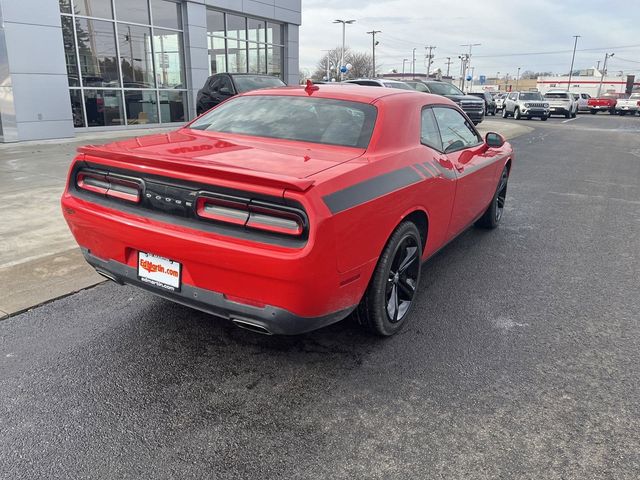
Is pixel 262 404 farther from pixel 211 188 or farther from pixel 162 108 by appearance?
pixel 162 108

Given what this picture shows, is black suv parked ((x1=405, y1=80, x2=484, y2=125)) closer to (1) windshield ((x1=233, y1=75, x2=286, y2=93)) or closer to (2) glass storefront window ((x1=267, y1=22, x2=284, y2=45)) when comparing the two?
(2) glass storefront window ((x1=267, y1=22, x2=284, y2=45))

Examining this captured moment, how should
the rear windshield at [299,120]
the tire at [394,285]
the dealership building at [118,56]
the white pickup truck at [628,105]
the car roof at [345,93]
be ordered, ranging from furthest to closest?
the white pickup truck at [628,105] < the dealership building at [118,56] < the car roof at [345,93] < the rear windshield at [299,120] < the tire at [394,285]

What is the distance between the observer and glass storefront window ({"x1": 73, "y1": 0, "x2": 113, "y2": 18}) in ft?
44.3

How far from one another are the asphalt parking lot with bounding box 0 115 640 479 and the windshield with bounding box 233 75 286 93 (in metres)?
9.19

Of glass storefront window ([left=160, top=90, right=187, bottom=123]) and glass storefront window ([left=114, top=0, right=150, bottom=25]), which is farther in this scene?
glass storefront window ([left=160, top=90, right=187, bottom=123])

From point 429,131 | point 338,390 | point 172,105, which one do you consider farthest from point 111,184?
point 172,105

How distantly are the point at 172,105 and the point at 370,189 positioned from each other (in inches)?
610

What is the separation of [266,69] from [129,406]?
64.9 ft

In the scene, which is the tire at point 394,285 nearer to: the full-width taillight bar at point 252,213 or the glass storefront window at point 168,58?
the full-width taillight bar at point 252,213

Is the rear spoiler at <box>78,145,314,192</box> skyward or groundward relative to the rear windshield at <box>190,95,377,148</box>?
groundward

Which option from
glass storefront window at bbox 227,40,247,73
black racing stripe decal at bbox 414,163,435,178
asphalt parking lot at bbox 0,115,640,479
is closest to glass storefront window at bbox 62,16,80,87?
Result: glass storefront window at bbox 227,40,247,73

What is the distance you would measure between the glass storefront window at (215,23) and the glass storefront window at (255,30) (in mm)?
1526

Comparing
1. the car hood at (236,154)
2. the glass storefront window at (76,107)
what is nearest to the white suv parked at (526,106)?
the glass storefront window at (76,107)

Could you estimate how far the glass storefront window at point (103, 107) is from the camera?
557 inches
